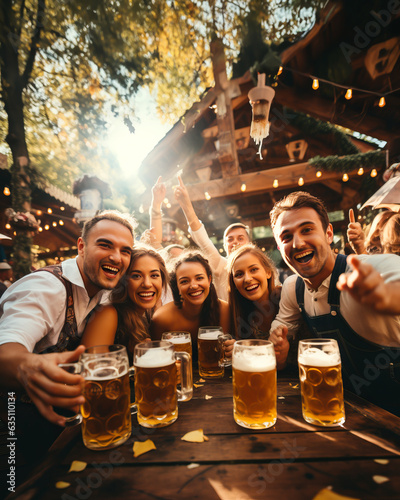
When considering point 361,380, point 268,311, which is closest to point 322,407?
point 361,380

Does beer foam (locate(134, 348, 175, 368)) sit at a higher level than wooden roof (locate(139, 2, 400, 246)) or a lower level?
lower

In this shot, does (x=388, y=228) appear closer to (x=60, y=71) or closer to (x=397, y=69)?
(x=397, y=69)

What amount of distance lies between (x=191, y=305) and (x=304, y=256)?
3.49 feet

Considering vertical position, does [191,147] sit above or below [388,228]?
above

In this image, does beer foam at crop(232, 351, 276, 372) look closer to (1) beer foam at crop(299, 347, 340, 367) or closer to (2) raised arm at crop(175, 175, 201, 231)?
(1) beer foam at crop(299, 347, 340, 367)

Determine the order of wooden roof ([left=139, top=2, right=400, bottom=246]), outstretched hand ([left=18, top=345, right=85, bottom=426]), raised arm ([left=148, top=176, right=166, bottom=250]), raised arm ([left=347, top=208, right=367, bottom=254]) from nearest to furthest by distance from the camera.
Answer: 1. outstretched hand ([left=18, top=345, right=85, bottom=426])
2. raised arm ([left=347, top=208, right=367, bottom=254])
3. raised arm ([left=148, top=176, right=166, bottom=250])
4. wooden roof ([left=139, top=2, right=400, bottom=246])

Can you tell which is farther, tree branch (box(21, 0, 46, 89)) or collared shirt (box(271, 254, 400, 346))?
tree branch (box(21, 0, 46, 89))

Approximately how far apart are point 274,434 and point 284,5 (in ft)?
23.7

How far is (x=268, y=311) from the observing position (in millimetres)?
2260

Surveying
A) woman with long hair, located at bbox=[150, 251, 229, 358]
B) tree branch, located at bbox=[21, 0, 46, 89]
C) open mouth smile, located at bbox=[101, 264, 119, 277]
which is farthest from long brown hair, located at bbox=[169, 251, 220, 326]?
tree branch, located at bbox=[21, 0, 46, 89]

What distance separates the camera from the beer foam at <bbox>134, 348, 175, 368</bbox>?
1004mm

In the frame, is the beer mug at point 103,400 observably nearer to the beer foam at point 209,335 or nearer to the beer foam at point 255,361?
the beer foam at point 255,361

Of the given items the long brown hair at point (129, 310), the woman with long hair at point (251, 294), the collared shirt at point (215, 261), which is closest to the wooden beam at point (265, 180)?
the collared shirt at point (215, 261)

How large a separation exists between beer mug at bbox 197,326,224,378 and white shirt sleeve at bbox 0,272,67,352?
0.87 m
